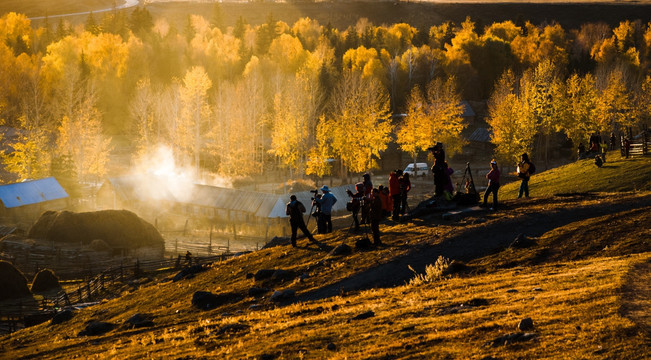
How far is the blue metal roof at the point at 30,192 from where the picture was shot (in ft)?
186

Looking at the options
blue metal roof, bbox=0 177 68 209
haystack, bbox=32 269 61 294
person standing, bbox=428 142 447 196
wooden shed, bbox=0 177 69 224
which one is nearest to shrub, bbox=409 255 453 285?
person standing, bbox=428 142 447 196

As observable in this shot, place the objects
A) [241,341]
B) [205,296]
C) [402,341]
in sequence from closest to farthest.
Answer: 1. [402,341]
2. [241,341]
3. [205,296]

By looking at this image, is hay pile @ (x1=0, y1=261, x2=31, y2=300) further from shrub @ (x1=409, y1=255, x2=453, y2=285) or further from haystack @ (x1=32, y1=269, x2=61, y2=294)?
shrub @ (x1=409, y1=255, x2=453, y2=285)

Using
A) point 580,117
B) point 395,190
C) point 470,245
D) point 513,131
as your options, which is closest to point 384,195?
point 395,190

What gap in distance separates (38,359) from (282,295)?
23.2 ft

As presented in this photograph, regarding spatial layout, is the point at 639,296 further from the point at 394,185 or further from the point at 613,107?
the point at 613,107

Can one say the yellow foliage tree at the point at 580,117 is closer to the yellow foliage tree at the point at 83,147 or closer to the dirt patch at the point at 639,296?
the yellow foliage tree at the point at 83,147

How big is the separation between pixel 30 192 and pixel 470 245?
47.2m

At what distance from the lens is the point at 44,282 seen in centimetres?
3775

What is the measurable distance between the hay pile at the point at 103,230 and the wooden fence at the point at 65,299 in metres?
7.64

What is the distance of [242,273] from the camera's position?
25.7 metres

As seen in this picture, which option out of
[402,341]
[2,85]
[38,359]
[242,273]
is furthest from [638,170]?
[2,85]

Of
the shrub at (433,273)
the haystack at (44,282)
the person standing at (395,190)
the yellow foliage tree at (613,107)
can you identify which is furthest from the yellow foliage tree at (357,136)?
the shrub at (433,273)

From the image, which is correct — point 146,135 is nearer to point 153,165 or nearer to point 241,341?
point 153,165
